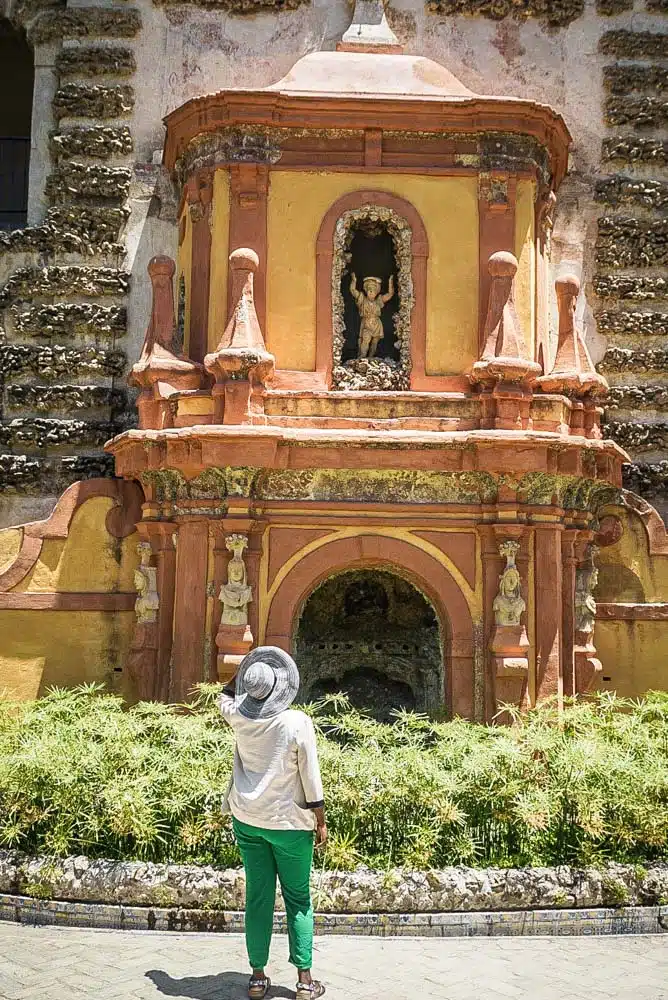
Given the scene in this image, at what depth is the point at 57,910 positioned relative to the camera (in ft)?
27.4

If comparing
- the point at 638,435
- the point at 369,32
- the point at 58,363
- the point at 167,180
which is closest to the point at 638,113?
the point at 369,32

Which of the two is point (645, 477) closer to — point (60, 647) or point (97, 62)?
point (60, 647)

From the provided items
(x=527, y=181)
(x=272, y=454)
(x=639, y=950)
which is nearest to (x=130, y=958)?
(x=639, y=950)

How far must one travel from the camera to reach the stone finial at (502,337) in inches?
518

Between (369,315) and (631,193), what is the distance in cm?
519

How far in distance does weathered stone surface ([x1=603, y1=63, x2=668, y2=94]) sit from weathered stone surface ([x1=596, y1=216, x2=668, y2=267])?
201 centimetres

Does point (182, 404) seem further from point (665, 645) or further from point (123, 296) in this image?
point (665, 645)

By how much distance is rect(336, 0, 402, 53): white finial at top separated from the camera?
15.7 m

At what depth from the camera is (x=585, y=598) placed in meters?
14.2

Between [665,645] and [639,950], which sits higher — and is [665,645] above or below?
above

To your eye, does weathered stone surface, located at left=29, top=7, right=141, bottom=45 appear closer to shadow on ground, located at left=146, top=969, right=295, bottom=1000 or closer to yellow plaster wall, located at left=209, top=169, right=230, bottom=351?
yellow plaster wall, located at left=209, top=169, right=230, bottom=351

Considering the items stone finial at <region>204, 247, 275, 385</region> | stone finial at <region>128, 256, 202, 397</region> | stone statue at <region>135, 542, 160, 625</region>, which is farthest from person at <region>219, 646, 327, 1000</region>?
stone finial at <region>128, 256, 202, 397</region>

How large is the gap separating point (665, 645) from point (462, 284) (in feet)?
16.7

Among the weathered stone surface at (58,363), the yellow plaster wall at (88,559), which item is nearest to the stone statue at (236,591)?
the yellow plaster wall at (88,559)
